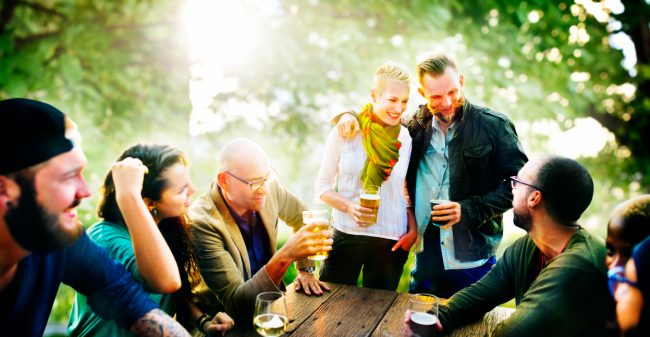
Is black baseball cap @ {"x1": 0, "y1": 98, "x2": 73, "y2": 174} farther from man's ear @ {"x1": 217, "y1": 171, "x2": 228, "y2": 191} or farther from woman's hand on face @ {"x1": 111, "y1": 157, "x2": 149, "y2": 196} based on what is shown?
man's ear @ {"x1": 217, "y1": 171, "x2": 228, "y2": 191}

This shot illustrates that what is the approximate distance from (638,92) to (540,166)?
780 cm

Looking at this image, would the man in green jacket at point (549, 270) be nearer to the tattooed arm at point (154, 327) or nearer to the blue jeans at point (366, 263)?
the blue jeans at point (366, 263)

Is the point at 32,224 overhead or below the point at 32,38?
below

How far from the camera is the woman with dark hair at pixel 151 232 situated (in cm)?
210

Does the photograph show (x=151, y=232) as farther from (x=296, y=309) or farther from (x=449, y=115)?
(x=449, y=115)

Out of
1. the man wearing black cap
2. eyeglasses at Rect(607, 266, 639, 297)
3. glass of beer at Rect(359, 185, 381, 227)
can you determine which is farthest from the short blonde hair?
the man wearing black cap

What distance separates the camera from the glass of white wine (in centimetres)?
198

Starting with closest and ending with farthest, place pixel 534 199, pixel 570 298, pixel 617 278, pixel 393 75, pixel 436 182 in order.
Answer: pixel 617 278, pixel 570 298, pixel 534 199, pixel 393 75, pixel 436 182

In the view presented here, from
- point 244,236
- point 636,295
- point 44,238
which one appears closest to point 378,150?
point 244,236

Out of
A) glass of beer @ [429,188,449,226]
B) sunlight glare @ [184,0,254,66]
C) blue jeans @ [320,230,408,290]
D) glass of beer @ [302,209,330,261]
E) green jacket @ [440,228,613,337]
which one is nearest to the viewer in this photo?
green jacket @ [440,228,613,337]

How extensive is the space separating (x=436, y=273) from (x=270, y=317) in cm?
155

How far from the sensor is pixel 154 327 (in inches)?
76.7

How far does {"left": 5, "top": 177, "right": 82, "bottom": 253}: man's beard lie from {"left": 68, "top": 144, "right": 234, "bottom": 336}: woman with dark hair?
0.44m

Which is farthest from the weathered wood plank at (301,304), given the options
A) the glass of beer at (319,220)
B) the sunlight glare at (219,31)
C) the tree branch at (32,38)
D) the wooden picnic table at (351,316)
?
the tree branch at (32,38)
